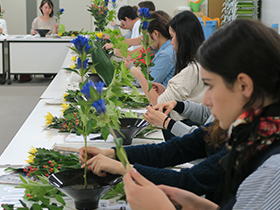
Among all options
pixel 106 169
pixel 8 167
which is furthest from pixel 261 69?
pixel 8 167

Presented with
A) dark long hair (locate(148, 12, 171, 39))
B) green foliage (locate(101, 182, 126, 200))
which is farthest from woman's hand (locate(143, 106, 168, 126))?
dark long hair (locate(148, 12, 171, 39))

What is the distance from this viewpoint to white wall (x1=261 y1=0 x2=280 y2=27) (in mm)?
4505

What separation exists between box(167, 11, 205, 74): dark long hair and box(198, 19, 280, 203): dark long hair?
4.71ft

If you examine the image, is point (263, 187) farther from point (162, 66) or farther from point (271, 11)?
point (271, 11)

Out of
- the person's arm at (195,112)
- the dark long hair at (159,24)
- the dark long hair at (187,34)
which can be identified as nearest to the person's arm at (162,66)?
the dark long hair at (159,24)

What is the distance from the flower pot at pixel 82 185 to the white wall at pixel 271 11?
399 cm

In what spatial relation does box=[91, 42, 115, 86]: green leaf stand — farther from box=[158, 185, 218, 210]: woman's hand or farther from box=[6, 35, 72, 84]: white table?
box=[6, 35, 72, 84]: white table

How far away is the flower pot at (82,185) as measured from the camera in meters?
0.95

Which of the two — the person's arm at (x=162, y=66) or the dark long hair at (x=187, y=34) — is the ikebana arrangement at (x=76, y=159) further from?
the person's arm at (x=162, y=66)

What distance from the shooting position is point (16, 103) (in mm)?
A: 4875

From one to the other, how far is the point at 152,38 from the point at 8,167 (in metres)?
1.88

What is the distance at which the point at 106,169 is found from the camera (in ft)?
3.54

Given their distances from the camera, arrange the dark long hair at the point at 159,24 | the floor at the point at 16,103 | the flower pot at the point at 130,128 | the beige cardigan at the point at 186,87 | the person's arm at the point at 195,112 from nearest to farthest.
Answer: the flower pot at the point at 130,128, the person's arm at the point at 195,112, the beige cardigan at the point at 186,87, the dark long hair at the point at 159,24, the floor at the point at 16,103

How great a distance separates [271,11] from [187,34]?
313cm
